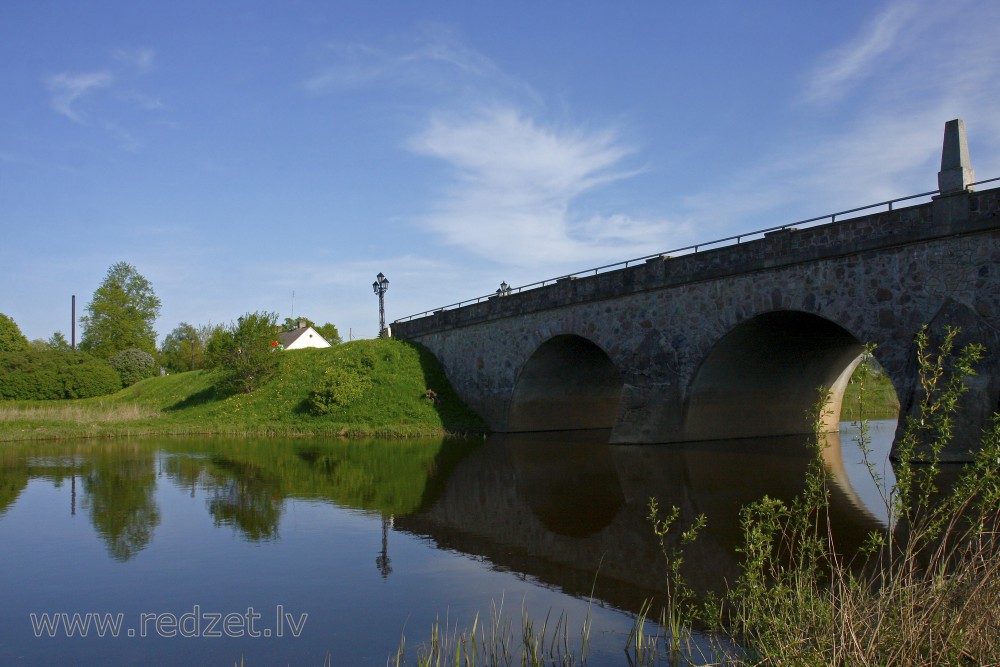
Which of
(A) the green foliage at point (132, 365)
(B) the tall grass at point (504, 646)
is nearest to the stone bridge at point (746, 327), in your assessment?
(B) the tall grass at point (504, 646)

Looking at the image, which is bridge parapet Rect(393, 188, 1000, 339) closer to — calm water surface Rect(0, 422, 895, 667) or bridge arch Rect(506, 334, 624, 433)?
bridge arch Rect(506, 334, 624, 433)

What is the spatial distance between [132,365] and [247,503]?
180 ft

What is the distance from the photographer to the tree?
7469 cm

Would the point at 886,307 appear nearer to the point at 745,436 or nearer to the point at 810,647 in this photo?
the point at 745,436

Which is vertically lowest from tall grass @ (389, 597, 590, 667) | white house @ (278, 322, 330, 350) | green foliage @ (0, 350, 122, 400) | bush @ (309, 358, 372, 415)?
tall grass @ (389, 597, 590, 667)

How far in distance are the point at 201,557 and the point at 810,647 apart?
785 centimetres

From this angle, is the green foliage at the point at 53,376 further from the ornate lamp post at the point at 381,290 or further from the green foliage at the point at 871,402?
the green foliage at the point at 871,402

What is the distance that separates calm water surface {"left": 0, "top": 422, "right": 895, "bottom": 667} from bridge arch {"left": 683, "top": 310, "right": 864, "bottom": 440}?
7.72 feet

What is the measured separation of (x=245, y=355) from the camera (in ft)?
126

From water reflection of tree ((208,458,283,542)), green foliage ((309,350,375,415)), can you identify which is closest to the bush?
green foliage ((309,350,375,415))

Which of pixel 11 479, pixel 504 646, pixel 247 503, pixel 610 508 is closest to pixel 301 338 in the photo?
pixel 11 479

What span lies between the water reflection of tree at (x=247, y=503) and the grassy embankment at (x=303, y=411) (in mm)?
12266

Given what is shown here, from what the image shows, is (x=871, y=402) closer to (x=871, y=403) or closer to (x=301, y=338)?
(x=871, y=403)

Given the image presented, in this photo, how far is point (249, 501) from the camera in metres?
14.5
